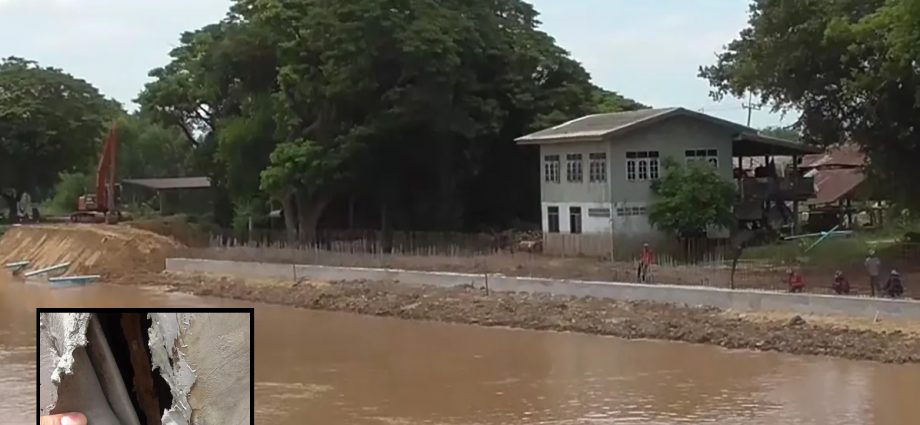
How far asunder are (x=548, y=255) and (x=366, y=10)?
966 centimetres

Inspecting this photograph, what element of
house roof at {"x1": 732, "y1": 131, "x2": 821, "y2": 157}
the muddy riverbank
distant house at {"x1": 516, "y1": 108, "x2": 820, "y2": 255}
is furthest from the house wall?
the muddy riverbank

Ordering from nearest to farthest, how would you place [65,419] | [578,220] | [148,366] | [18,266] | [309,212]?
[65,419] → [148,366] → [578,220] → [309,212] → [18,266]

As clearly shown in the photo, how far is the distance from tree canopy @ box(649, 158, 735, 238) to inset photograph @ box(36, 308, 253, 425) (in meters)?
Answer: 30.8

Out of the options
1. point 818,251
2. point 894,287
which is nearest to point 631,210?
point 818,251

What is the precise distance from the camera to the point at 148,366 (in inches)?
118

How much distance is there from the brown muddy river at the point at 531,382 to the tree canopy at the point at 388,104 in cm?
1251

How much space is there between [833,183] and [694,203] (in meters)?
18.3

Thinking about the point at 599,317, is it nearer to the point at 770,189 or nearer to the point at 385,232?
the point at 770,189

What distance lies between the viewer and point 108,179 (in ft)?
162

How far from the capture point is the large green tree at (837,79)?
88.1ft

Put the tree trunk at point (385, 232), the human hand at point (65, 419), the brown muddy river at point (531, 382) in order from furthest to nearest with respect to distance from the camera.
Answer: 1. the tree trunk at point (385, 232)
2. the brown muddy river at point (531, 382)
3. the human hand at point (65, 419)

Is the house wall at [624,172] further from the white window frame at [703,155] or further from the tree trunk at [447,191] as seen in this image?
the tree trunk at [447,191]

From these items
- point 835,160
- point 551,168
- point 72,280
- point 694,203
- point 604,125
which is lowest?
point 72,280

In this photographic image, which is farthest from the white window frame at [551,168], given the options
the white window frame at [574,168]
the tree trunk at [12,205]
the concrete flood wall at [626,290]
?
the tree trunk at [12,205]
